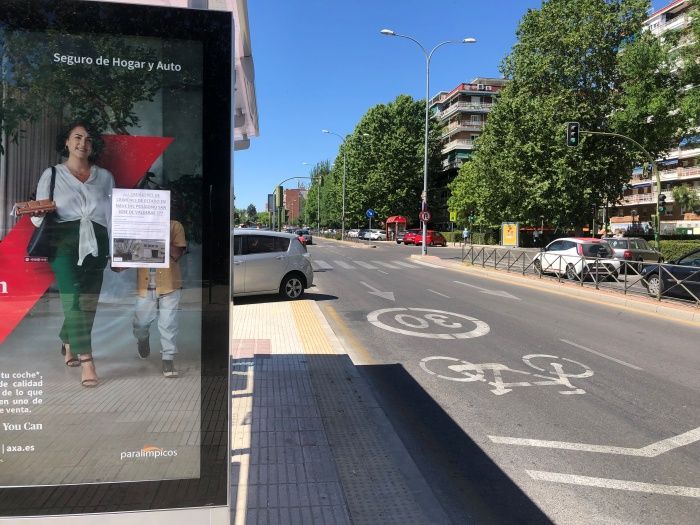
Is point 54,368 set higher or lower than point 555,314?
higher

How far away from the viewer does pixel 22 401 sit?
6.93ft

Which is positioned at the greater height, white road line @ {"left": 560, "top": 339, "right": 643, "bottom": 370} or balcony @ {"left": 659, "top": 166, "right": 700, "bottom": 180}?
balcony @ {"left": 659, "top": 166, "right": 700, "bottom": 180}

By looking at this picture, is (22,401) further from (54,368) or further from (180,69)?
(180,69)

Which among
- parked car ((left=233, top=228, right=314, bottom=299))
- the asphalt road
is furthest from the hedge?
parked car ((left=233, top=228, right=314, bottom=299))

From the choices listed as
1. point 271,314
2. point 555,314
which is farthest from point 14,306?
point 555,314

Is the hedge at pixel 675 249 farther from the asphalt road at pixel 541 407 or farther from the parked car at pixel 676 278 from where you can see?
the asphalt road at pixel 541 407

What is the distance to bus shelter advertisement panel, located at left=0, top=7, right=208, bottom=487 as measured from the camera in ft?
6.95

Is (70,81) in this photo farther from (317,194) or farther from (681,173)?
(317,194)

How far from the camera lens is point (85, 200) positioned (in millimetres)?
2172

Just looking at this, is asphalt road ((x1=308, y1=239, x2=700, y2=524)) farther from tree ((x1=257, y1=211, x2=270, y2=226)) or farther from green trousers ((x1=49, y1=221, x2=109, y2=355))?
tree ((x1=257, y1=211, x2=270, y2=226))

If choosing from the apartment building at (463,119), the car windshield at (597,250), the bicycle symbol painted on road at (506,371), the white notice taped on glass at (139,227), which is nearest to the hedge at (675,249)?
the car windshield at (597,250)

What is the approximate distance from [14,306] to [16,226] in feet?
1.07

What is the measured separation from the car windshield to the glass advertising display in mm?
18573

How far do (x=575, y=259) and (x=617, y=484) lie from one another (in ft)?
51.4
